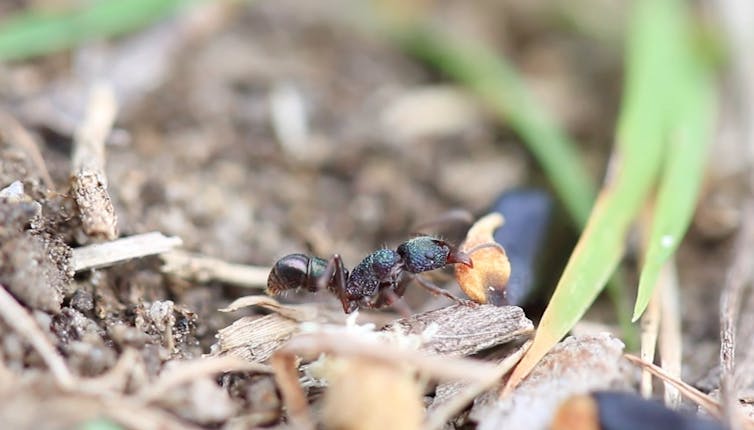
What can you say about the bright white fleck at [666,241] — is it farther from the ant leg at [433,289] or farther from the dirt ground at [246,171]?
the ant leg at [433,289]

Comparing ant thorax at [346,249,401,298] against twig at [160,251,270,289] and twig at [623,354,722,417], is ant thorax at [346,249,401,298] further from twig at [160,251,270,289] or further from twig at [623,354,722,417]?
twig at [623,354,722,417]

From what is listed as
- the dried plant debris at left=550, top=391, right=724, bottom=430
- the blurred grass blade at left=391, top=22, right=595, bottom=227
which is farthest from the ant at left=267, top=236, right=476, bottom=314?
the dried plant debris at left=550, top=391, right=724, bottom=430

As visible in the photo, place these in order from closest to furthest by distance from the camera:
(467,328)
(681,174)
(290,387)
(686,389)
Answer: (290,387) → (686,389) → (467,328) → (681,174)

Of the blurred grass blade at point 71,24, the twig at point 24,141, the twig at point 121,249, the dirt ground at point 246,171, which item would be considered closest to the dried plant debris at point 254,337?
the dirt ground at point 246,171

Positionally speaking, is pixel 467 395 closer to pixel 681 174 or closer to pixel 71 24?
pixel 681 174

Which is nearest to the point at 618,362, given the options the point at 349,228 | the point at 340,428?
the point at 340,428

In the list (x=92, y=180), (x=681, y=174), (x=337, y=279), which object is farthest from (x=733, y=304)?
(x=92, y=180)

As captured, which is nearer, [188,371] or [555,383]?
[188,371]
